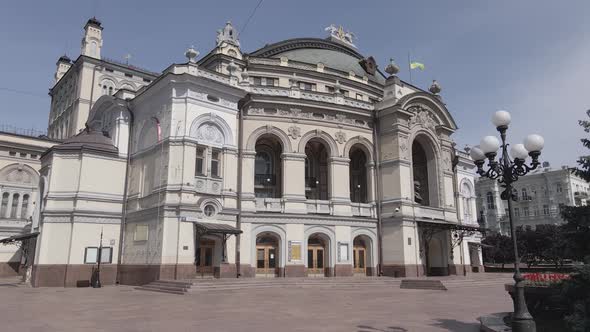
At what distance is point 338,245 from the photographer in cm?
3106

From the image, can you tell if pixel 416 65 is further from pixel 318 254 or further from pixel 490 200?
pixel 490 200

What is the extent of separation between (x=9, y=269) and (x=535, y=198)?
80427mm

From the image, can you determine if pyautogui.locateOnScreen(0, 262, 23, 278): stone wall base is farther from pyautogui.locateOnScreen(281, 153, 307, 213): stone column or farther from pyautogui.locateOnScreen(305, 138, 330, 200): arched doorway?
pyautogui.locateOnScreen(305, 138, 330, 200): arched doorway

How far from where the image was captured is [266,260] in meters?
29.6

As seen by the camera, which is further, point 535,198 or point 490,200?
point 490,200

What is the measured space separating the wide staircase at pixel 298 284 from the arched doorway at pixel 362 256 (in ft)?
12.2

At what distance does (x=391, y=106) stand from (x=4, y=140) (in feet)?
121

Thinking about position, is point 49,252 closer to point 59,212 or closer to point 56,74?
point 59,212

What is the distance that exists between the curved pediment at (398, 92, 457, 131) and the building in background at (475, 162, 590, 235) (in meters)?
45.2

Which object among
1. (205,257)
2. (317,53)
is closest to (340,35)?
(317,53)

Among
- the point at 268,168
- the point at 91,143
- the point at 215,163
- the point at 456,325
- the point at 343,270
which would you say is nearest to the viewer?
the point at 456,325

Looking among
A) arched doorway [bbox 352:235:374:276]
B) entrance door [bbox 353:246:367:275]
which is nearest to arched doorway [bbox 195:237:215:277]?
arched doorway [bbox 352:235:374:276]

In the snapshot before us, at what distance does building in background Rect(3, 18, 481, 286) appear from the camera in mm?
27047

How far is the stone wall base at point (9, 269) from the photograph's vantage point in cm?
4169
